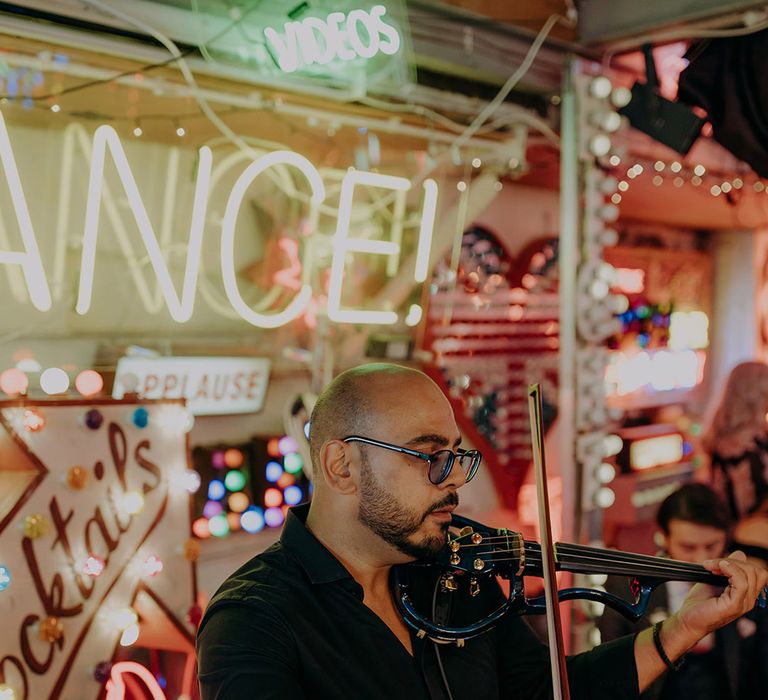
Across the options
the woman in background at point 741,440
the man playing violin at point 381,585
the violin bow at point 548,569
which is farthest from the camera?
the woman in background at point 741,440

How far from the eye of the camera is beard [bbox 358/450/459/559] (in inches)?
72.0

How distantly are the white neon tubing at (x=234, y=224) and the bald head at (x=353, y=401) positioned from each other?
51.8 inches

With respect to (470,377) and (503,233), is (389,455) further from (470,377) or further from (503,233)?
(503,233)

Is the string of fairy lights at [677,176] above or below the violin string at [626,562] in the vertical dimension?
above

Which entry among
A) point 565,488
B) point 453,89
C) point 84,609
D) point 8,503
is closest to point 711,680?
point 565,488

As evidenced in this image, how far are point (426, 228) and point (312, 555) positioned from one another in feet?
7.14

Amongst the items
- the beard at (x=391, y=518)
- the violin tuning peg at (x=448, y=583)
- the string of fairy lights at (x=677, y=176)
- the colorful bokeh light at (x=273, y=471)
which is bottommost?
the colorful bokeh light at (x=273, y=471)

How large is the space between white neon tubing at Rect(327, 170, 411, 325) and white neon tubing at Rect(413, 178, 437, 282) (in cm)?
11

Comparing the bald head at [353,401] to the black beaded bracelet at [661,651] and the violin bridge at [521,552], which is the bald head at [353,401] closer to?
the violin bridge at [521,552]

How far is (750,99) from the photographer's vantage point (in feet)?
10.6

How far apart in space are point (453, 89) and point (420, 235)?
2.41 feet

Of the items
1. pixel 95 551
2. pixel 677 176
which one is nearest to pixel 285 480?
pixel 95 551

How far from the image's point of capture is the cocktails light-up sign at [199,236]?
2.73 metres

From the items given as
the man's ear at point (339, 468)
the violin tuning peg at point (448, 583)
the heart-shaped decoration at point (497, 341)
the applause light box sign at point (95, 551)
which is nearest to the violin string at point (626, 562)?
the violin tuning peg at point (448, 583)
